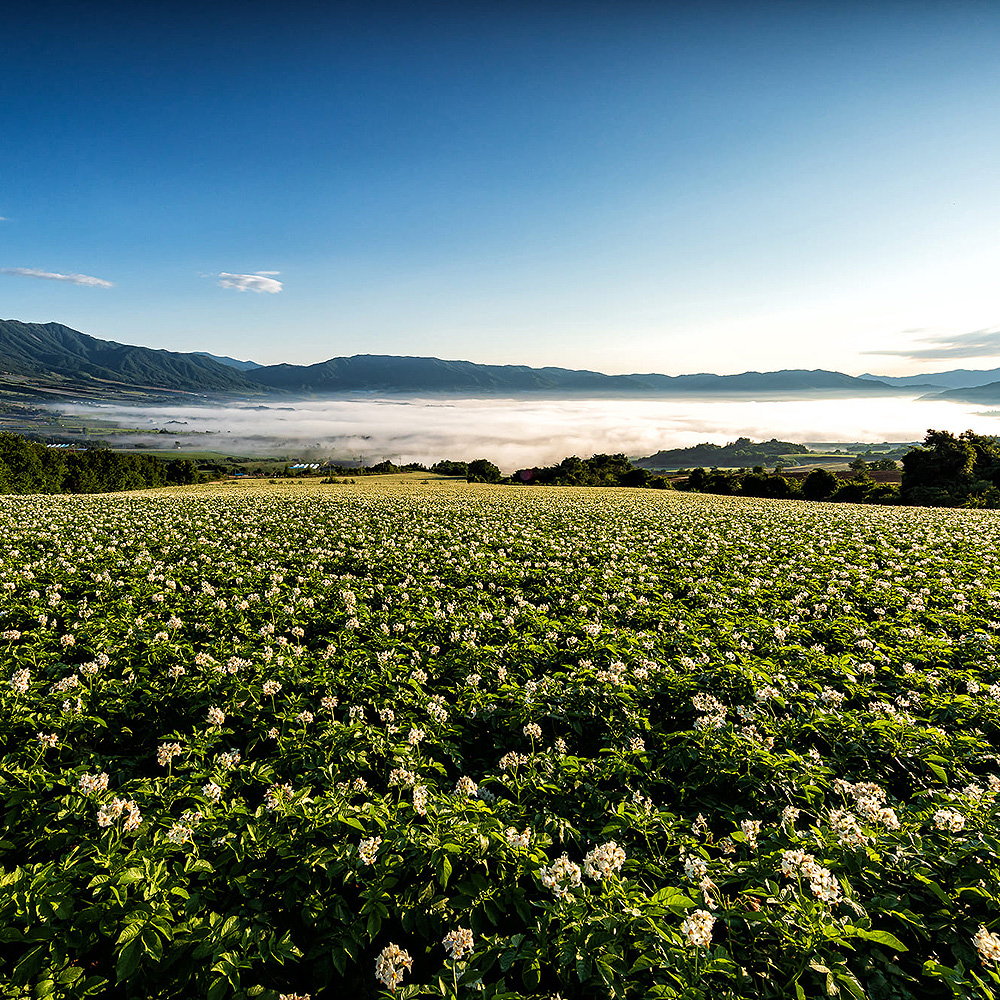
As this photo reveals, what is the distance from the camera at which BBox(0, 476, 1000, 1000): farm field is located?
3.28 meters

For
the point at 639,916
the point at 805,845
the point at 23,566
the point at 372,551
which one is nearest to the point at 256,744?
the point at 639,916

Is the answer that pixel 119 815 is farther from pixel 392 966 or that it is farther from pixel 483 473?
pixel 483 473

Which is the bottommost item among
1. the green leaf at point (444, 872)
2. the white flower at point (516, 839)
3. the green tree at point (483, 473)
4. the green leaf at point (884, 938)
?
the green tree at point (483, 473)

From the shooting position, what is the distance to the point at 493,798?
4941 mm

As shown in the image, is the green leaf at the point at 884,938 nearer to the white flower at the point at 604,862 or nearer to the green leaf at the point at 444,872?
the white flower at the point at 604,862

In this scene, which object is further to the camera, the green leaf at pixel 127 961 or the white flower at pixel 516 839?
the white flower at pixel 516 839

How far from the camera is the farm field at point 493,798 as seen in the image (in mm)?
3275

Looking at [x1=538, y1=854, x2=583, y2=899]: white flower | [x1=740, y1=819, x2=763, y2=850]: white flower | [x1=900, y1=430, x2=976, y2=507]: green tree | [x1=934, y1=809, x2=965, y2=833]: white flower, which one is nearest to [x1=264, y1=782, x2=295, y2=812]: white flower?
[x1=538, y1=854, x2=583, y2=899]: white flower

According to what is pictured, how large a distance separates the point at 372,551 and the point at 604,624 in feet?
31.1

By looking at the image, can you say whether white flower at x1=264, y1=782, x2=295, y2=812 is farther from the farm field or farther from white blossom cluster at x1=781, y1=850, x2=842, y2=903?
white blossom cluster at x1=781, y1=850, x2=842, y2=903

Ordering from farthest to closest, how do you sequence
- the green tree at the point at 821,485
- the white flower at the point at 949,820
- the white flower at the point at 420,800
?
the green tree at the point at 821,485 < the white flower at the point at 420,800 < the white flower at the point at 949,820

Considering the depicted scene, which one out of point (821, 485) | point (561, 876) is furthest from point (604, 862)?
point (821, 485)

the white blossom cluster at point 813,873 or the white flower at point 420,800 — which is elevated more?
the white blossom cluster at point 813,873

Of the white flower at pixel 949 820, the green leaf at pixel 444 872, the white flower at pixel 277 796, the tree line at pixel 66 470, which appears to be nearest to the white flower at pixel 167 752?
the white flower at pixel 277 796
